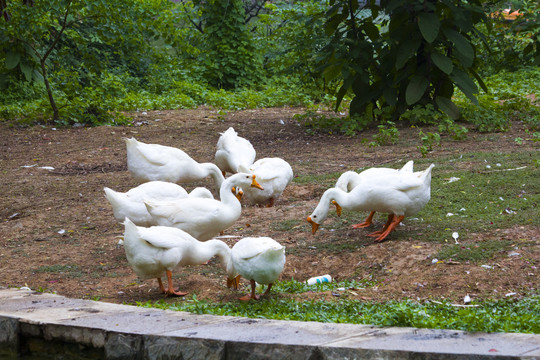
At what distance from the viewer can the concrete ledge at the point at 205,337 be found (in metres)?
3.05

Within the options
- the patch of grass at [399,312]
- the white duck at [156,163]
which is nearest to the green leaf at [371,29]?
the white duck at [156,163]

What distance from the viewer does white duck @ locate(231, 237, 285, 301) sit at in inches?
Result: 178

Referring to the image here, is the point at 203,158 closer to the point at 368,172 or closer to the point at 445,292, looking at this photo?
the point at 368,172

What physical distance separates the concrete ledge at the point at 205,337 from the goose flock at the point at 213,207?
2.50 ft

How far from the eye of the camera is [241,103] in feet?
51.1

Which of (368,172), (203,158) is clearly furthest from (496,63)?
(368,172)

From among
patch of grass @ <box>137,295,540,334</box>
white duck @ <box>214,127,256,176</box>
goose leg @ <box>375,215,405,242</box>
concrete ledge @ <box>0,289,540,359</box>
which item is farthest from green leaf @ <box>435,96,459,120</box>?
concrete ledge @ <box>0,289,540,359</box>

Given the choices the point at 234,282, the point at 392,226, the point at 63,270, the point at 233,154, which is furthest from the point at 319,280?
the point at 233,154

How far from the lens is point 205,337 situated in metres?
3.41

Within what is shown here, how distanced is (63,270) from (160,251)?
4.26 ft

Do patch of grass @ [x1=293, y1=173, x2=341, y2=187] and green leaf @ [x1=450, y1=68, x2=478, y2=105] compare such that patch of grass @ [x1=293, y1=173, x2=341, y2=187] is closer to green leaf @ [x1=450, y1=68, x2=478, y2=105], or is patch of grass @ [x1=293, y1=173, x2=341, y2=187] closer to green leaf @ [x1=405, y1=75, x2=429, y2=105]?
green leaf @ [x1=405, y1=75, x2=429, y2=105]

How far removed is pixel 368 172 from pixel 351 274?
1.23 m

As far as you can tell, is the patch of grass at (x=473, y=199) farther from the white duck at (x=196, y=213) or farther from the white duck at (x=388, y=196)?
the white duck at (x=196, y=213)

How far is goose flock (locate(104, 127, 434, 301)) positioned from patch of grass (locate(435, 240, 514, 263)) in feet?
1.96
